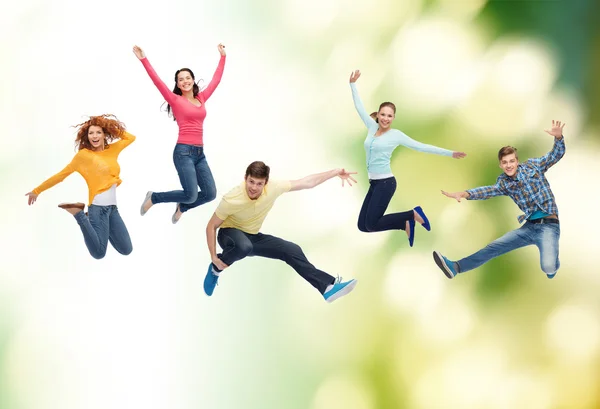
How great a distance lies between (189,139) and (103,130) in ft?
2.15

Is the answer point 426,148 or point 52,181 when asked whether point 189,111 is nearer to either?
point 52,181

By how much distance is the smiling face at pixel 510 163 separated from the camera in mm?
5836

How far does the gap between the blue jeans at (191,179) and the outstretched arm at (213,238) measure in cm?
43

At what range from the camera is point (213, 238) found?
18.1ft

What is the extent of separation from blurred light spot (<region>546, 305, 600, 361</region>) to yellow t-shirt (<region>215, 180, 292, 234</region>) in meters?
3.02

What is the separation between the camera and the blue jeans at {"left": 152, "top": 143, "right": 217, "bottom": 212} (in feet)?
19.2

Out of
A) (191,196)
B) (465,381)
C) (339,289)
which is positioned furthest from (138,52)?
(465,381)

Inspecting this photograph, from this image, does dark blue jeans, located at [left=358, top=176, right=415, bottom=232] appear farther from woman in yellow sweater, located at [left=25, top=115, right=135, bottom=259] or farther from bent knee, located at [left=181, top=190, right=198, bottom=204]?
woman in yellow sweater, located at [left=25, top=115, right=135, bottom=259]

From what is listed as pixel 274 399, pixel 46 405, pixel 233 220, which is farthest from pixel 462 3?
pixel 46 405

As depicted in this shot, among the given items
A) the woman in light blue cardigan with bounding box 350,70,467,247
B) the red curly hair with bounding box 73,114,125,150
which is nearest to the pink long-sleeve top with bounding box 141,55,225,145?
the red curly hair with bounding box 73,114,125,150

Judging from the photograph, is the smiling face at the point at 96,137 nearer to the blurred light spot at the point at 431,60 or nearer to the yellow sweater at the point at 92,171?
the yellow sweater at the point at 92,171

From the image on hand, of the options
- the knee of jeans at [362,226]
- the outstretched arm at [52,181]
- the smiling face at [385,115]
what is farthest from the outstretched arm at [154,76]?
the knee of jeans at [362,226]

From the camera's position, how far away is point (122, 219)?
5934 mm

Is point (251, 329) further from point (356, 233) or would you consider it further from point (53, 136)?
point (53, 136)
